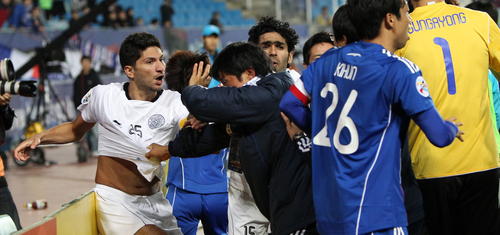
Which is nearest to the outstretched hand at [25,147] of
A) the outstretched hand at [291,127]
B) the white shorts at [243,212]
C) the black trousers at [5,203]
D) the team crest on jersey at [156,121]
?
the black trousers at [5,203]

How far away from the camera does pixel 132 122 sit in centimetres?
368

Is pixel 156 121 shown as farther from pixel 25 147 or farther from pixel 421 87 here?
Result: pixel 421 87

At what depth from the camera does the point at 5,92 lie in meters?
3.69

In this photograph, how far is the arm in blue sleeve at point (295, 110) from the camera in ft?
7.81

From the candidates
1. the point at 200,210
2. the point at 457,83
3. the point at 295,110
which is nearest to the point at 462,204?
the point at 457,83

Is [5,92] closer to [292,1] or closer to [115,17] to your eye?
[115,17]

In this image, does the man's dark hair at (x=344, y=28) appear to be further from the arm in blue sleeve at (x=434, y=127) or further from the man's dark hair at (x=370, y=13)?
the arm in blue sleeve at (x=434, y=127)

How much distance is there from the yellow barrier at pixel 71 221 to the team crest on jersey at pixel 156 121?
0.67m

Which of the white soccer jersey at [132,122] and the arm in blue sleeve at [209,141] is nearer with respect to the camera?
the arm in blue sleeve at [209,141]

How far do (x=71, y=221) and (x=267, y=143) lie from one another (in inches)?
60.4

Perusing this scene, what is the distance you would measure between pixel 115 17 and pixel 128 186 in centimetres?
1171

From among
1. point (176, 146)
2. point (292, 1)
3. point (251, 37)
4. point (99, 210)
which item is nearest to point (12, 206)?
point (99, 210)

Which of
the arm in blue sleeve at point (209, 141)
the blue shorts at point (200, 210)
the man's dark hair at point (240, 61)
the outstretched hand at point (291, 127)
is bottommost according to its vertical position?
the blue shorts at point (200, 210)

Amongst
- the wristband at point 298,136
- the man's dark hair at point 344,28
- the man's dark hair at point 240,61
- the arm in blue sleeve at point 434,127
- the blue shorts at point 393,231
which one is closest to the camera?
the arm in blue sleeve at point 434,127
